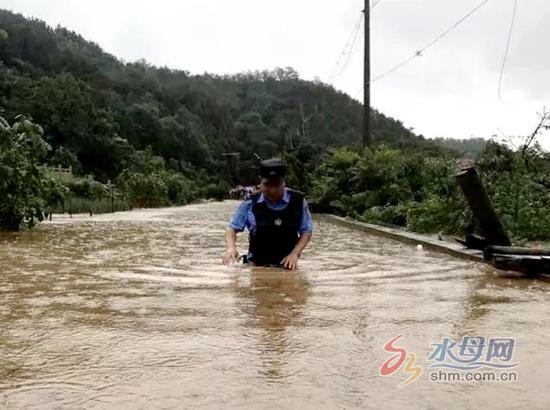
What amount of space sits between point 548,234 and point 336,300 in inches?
272

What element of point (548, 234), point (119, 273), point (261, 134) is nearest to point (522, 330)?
point (119, 273)

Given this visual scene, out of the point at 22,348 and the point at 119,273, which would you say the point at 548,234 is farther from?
the point at 22,348

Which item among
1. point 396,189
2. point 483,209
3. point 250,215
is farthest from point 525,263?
point 396,189

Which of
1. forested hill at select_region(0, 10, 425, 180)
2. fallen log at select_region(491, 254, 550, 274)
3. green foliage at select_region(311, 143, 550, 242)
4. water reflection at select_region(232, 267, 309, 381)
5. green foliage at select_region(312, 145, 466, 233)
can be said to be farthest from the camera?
forested hill at select_region(0, 10, 425, 180)

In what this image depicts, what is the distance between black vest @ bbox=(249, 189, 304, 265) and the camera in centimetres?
655

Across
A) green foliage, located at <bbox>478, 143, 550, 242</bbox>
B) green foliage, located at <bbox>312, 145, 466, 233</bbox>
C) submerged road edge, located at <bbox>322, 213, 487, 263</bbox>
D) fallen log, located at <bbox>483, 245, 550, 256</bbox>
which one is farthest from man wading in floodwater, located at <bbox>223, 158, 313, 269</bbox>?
green foliage, located at <bbox>312, 145, 466, 233</bbox>

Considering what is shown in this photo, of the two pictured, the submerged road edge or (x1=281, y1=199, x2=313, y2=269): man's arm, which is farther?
the submerged road edge

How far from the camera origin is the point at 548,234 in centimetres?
1134

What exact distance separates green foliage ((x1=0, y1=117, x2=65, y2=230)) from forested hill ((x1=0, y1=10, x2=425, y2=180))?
54.8 ft

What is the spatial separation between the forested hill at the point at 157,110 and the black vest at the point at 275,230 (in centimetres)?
2557

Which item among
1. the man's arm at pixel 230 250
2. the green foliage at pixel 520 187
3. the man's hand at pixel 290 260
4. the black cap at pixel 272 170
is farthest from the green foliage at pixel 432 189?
the man's arm at pixel 230 250

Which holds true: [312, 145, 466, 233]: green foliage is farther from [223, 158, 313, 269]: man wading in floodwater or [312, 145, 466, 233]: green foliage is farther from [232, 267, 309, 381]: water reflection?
[232, 267, 309, 381]: water reflection

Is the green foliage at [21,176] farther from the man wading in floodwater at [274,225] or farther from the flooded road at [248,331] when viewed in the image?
the man wading in floodwater at [274,225]

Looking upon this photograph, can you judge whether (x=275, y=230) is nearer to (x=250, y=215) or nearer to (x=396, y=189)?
(x=250, y=215)
